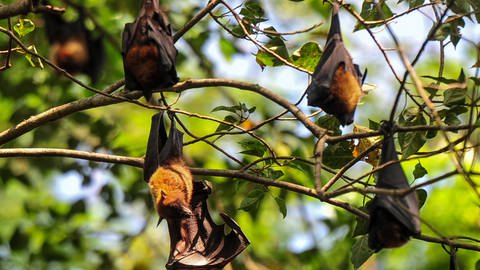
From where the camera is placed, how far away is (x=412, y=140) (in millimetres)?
4617

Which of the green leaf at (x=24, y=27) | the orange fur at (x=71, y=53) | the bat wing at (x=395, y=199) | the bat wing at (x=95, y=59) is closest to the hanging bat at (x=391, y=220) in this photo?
the bat wing at (x=395, y=199)

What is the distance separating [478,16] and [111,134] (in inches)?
177

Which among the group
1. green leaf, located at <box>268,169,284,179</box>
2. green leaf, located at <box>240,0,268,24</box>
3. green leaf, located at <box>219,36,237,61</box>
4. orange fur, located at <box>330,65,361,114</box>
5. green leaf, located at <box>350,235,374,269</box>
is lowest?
green leaf, located at <box>219,36,237,61</box>

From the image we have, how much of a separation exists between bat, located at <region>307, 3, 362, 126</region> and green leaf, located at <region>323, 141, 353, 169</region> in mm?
487

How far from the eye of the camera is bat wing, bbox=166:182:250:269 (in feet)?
17.2

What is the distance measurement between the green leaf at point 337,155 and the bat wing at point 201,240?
0.67 metres

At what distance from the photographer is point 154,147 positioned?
508 cm

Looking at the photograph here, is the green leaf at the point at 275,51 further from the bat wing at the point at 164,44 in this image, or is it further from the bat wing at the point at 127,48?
the bat wing at the point at 127,48

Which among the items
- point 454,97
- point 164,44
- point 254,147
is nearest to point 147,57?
point 164,44

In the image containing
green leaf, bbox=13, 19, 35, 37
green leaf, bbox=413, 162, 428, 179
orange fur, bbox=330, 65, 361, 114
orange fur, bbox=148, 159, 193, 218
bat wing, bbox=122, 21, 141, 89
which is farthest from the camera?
green leaf, bbox=13, 19, 35, 37

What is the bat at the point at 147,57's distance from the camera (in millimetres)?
4539

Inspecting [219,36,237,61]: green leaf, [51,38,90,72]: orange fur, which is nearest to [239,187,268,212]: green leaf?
[219,36,237,61]: green leaf

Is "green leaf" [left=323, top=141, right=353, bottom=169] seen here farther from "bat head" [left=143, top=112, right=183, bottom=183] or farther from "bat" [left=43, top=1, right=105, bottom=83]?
"bat" [left=43, top=1, right=105, bottom=83]

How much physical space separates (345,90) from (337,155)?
635 millimetres
